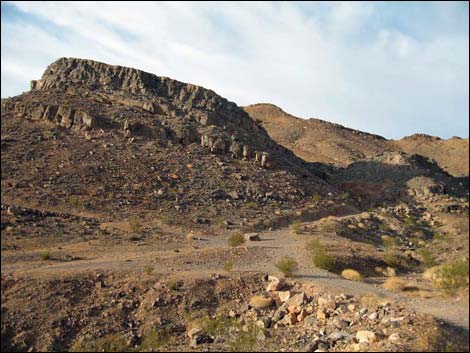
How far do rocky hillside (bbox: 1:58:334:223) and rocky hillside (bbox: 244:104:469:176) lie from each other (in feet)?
89.0

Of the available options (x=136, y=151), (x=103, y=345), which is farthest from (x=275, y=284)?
(x=136, y=151)

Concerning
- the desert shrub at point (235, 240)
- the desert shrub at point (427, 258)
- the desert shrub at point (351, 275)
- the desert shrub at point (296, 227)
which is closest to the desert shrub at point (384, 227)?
the desert shrub at point (296, 227)

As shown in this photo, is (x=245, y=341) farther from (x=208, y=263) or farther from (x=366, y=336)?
(x=208, y=263)

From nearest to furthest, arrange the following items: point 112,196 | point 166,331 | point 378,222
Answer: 1. point 166,331
2. point 112,196
3. point 378,222

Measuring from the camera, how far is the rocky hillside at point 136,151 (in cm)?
1964

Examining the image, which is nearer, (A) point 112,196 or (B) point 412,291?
(B) point 412,291

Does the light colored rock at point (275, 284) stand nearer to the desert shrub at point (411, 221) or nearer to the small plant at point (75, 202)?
the small plant at point (75, 202)

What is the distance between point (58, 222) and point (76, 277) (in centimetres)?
387

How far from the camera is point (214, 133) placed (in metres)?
33.5

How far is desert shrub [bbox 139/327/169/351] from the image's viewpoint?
35.7 feet

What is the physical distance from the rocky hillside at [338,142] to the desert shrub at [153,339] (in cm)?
4946

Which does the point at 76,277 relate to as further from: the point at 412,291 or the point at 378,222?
the point at 378,222

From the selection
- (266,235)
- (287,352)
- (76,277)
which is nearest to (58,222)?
(76,277)

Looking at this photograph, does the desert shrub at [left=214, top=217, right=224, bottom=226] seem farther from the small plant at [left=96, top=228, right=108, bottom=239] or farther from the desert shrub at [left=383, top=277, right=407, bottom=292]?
the desert shrub at [left=383, top=277, right=407, bottom=292]
